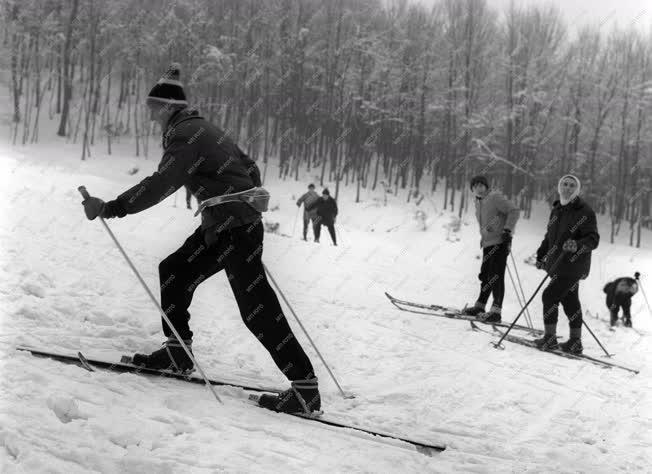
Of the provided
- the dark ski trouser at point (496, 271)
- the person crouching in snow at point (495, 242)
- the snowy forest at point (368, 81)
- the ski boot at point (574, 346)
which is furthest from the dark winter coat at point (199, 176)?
the snowy forest at point (368, 81)

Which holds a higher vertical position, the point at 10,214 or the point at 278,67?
the point at 278,67

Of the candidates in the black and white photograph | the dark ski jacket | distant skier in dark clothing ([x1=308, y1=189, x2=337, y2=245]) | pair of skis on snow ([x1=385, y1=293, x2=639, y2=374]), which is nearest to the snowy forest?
the black and white photograph

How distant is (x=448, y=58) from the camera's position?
121 feet

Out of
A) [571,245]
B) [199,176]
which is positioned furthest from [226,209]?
[571,245]

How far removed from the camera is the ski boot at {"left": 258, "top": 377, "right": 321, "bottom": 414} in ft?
11.3

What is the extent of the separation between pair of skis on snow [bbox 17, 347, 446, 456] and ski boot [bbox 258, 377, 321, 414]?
4cm

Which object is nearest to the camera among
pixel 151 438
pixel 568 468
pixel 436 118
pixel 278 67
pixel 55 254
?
pixel 151 438

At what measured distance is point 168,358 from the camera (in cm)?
373

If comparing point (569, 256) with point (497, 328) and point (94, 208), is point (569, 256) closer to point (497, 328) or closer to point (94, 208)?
point (497, 328)

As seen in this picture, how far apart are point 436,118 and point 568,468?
39.3 meters

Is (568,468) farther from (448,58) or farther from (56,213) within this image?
(448,58)

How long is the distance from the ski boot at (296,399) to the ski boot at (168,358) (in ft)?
2.19

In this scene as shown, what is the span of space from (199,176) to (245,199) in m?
0.32

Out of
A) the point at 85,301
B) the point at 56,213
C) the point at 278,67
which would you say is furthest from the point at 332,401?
the point at 278,67
